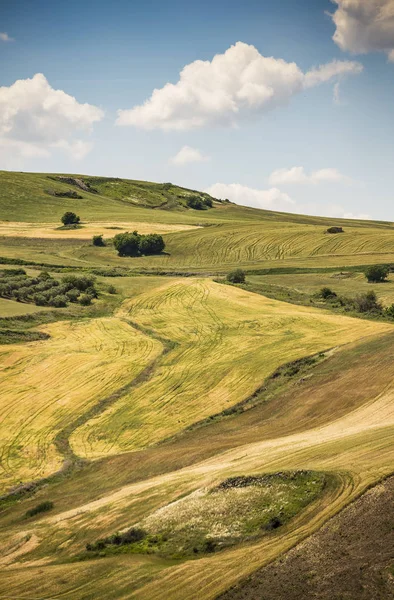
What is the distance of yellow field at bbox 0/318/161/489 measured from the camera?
4556 centimetres

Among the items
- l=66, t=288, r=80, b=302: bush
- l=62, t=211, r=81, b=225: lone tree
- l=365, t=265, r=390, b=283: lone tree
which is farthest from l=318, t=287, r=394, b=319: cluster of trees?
l=62, t=211, r=81, b=225: lone tree

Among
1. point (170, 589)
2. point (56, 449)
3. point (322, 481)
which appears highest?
point (322, 481)

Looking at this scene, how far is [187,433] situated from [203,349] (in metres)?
21.0

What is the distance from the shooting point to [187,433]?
1903 inches

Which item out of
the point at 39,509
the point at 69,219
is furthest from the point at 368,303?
the point at 69,219

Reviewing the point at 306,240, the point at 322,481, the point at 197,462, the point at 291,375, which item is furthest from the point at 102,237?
the point at 322,481

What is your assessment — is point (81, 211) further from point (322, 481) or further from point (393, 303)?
point (322, 481)

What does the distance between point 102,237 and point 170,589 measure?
431 ft

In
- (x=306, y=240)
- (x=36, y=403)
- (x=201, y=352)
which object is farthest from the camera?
(x=306, y=240)

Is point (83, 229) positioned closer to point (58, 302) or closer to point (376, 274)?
point (58, 302)

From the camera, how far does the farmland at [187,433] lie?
25891 millimetres

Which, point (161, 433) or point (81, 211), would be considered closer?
point (161, 433)

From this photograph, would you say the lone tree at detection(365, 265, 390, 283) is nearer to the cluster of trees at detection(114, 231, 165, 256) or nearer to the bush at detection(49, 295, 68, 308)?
the bush at detection(49, 295, 68, 308)

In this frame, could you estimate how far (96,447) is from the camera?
155ft
